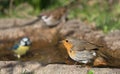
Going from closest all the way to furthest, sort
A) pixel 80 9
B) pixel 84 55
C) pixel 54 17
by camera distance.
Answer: pixel 84 55 < pixel 54 17 < pixel 80 9

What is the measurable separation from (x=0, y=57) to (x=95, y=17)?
5082 millimetres

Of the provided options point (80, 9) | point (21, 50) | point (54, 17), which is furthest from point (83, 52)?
point (80, 9)

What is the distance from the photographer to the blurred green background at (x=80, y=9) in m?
13.9

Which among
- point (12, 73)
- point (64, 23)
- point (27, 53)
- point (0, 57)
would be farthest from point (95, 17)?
point (12, 73)

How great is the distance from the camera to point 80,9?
50.4 ft

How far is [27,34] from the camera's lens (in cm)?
1291

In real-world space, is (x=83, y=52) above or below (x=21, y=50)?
above

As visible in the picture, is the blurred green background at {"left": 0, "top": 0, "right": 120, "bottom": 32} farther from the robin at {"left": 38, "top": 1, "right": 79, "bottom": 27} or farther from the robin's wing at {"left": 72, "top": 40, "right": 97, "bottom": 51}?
the robin's wing at {"left": 72, "top": 40, "right": 97, "bottom": 51}

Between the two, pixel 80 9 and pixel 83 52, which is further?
pixel 80 9

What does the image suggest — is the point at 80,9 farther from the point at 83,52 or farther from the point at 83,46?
the point at 83,52

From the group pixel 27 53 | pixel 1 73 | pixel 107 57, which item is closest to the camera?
pixel 1 73

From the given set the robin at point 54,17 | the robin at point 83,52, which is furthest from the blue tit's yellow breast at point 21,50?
the robin at point 54,17

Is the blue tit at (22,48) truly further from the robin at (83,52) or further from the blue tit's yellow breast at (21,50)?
the robin at (83,52)

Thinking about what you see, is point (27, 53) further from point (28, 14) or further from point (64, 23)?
point (28, 14)
